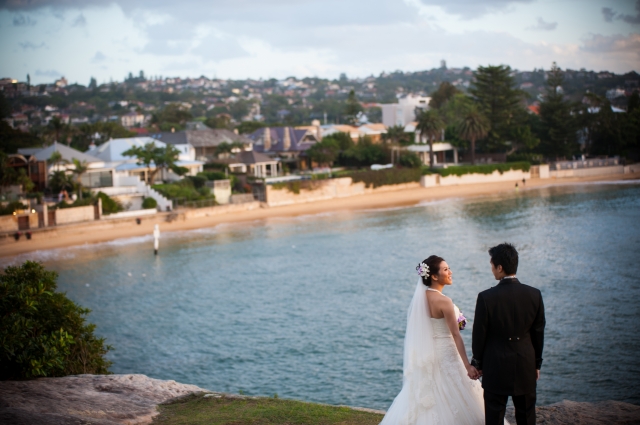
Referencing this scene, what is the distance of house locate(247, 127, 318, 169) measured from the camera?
6259 cm

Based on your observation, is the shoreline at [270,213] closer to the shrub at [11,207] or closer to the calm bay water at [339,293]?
the calm bay water at [339,293]

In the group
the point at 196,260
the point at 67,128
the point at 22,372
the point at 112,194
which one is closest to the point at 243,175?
the point at 112,194

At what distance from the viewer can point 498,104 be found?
66562mm

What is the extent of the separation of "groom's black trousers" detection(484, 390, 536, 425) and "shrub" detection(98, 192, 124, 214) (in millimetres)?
38457

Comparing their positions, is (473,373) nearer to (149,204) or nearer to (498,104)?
(149,204)

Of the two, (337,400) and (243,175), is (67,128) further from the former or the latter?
(337,400)

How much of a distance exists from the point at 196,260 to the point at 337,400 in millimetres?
19802

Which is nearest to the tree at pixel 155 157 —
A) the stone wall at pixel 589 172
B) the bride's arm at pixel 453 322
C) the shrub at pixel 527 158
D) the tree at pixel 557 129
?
the shrub at pixel 527 158

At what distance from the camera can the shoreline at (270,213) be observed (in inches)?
1443

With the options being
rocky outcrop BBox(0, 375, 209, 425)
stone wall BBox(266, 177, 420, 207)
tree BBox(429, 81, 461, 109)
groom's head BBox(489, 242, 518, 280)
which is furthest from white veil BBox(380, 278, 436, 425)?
tree BBox(429, 81, 461, 109)

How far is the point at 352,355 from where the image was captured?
17156mm

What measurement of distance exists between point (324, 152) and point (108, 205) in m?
23.8

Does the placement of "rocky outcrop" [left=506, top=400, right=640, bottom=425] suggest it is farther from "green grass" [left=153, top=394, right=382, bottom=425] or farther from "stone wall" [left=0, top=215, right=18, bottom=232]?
"stone wall" [left=0, top=215, right=18, bottom=232]

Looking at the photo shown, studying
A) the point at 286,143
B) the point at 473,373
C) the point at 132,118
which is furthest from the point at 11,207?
the point at 132,118
